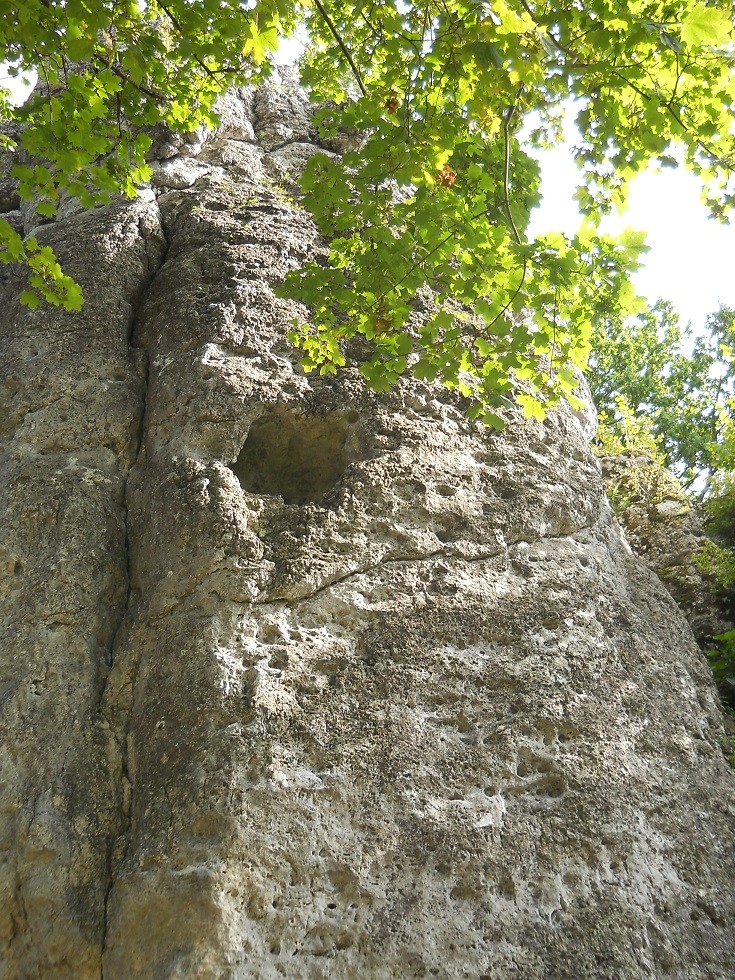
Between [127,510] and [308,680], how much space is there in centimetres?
170

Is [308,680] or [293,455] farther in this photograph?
[293,455]

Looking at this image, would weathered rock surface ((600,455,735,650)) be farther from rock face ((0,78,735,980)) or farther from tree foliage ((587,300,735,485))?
tree foliage ((587,300,735,485))

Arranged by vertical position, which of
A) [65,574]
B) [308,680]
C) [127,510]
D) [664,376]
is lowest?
[308,680]

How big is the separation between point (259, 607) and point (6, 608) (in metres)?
1.40

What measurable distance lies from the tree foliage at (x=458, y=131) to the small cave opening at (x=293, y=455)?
51 centimetres

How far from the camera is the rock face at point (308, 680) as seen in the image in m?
3.62

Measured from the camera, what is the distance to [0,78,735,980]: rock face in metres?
3.62

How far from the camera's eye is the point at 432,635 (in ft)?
14.5

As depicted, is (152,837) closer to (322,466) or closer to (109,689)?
(109,689)

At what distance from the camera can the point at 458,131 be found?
3.95m

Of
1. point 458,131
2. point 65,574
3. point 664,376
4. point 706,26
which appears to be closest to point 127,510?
point 65,574

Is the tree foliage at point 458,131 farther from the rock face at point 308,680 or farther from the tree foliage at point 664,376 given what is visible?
the tree foliage at point 664,376

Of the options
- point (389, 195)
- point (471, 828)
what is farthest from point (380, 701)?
point (389, 195)

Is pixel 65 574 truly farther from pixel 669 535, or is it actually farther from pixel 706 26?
pixel 669 535
